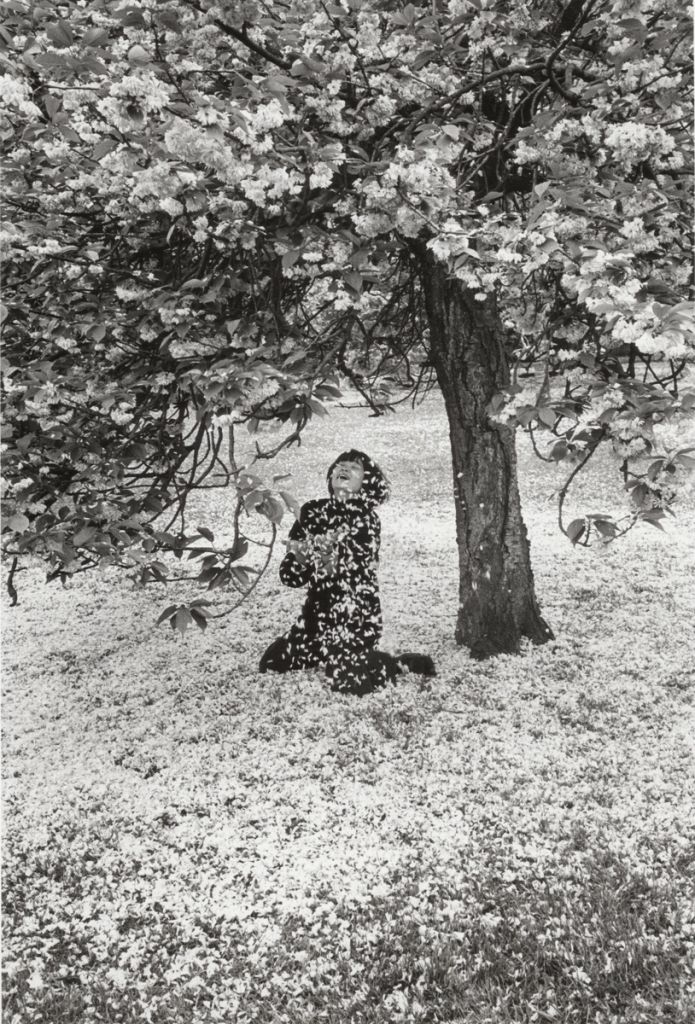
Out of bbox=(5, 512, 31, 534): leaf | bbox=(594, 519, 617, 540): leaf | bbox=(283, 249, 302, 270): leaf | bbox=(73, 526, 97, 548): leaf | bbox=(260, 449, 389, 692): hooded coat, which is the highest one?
bbox=(283, 249, 302, 270): leaf

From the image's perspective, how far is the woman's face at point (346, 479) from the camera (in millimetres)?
5543

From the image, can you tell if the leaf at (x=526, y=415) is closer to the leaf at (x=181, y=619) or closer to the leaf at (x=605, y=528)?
the leaf at (x=605, y=528)

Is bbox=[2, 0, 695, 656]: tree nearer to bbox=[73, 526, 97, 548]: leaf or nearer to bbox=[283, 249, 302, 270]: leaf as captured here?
bbox=[73, 526, 97, 548]: leaf

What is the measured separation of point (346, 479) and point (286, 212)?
2.26m

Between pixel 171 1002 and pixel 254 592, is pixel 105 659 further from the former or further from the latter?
pixel 171 1002

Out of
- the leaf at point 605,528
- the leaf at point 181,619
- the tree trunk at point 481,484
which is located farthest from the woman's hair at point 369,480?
the leaf at point 605,528

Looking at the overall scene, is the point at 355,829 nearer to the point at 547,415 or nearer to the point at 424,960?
the point at 424,960

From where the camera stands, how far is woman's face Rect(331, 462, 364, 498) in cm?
554

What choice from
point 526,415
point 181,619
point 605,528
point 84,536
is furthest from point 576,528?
point 84,536

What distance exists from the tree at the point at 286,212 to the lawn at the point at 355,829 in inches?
57.0

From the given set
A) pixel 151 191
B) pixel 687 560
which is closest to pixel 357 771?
pixel 151 191

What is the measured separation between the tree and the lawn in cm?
145

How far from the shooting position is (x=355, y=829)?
420 centimetres

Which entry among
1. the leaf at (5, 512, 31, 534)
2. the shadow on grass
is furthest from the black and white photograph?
the leaf at (5, 512, 31, 534)
